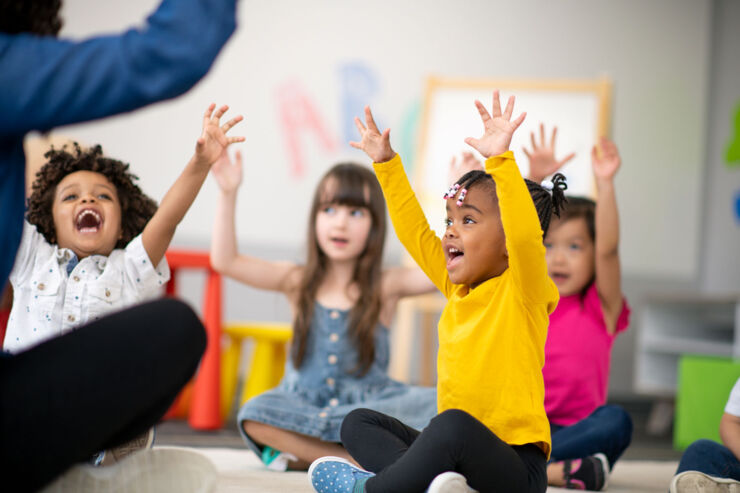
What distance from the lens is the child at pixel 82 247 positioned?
123 cm

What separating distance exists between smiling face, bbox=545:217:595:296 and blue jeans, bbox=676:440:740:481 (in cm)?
45

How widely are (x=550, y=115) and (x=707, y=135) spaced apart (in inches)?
36.5

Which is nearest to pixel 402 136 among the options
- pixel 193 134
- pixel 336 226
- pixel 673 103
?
pixel 193 134

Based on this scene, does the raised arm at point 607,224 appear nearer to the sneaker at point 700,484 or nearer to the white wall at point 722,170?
the sneaker at point 700,484

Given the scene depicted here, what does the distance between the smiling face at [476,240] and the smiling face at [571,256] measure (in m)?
0.57

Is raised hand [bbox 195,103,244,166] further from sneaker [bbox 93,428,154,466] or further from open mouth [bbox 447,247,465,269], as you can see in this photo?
sneaker [bbox 93,428,154,466]

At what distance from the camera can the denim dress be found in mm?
1571

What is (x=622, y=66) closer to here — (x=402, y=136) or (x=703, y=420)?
(x=402, y=136)

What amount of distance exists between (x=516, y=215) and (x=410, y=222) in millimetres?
255

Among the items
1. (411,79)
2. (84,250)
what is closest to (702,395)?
(84,250)

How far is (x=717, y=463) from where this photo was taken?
1286 millimetres

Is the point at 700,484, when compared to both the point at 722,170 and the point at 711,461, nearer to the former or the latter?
the point at 711,461

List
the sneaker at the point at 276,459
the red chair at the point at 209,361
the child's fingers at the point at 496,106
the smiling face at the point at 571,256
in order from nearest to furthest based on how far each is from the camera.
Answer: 1. the child's fingers at the point at 496,106
2. the sneaker at the point at 276,459
3. the smiling face at the point at 571,256
4. the red chair at the point at 209,361

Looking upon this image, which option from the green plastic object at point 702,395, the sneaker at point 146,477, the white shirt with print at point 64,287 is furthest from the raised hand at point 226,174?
the green plastic object at point 702,395
